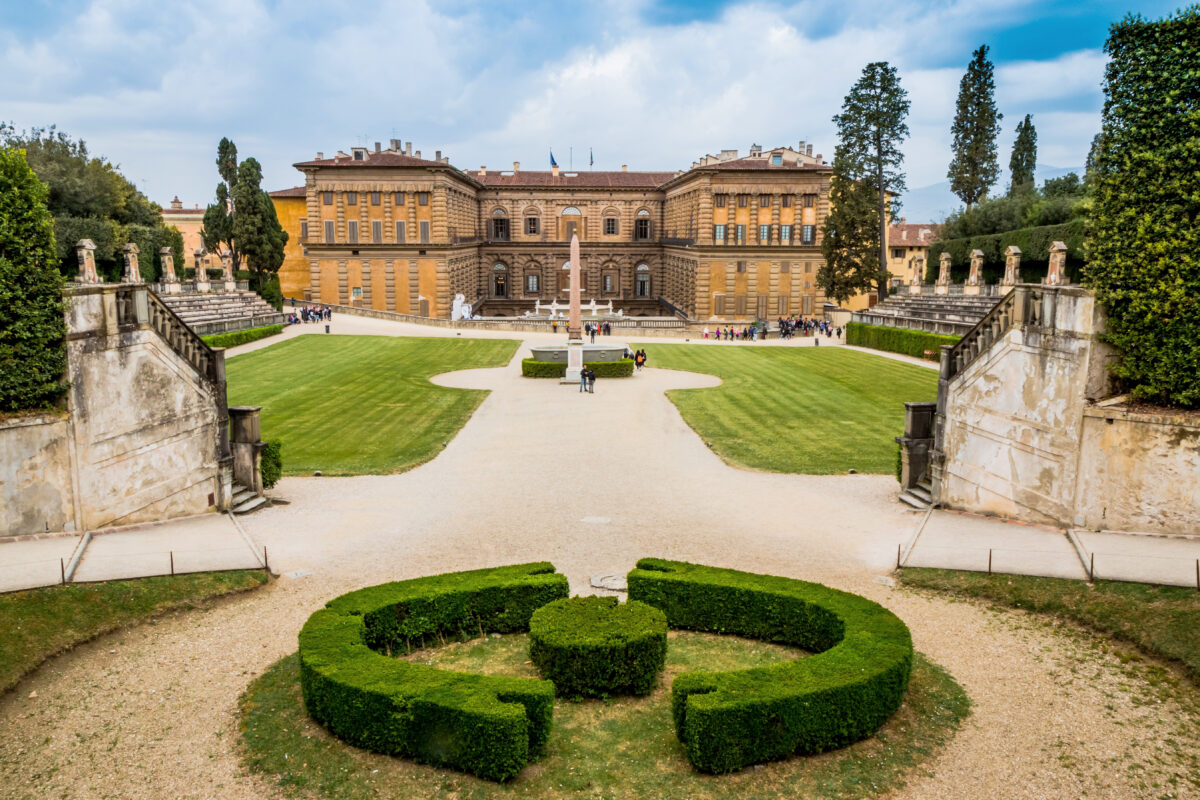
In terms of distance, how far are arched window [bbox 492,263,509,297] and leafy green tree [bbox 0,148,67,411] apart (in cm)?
7706

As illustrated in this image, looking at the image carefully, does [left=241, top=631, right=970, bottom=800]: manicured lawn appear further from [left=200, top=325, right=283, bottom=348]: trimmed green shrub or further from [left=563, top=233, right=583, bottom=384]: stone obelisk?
[left=200, top=325, right=283, bottom=348]: trimmed green shrub

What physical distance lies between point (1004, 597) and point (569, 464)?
42.4 ft

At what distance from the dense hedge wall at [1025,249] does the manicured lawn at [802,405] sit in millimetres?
12876

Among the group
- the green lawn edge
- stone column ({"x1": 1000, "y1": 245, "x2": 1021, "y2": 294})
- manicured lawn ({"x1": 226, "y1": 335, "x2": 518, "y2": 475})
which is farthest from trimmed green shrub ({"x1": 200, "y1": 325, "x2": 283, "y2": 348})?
stone column ({"x1": 1000, "y1": 245, "x2": 1021, "y2": 294})

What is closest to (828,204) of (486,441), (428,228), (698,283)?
(698,283)

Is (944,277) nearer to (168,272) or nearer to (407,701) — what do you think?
(168,272)

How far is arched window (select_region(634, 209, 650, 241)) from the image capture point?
92688mm

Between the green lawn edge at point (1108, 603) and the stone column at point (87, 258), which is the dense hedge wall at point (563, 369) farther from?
the green lawn edge at point (1108, 603)

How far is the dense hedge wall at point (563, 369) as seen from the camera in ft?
137

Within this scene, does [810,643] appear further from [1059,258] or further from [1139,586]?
[1059,258]

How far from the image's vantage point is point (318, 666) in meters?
10.7

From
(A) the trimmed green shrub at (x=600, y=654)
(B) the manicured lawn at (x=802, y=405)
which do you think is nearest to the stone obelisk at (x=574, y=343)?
(B) the manicured lawn at (x=802, y=405)

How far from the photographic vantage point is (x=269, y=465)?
2081cm

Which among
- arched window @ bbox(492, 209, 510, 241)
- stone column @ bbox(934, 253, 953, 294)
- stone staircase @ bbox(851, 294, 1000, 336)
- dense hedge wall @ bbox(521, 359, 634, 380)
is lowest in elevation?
dense hedge wall @ bbox(521, 359, 634, 380)
